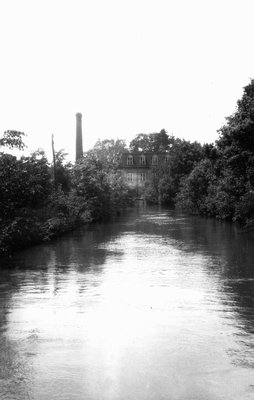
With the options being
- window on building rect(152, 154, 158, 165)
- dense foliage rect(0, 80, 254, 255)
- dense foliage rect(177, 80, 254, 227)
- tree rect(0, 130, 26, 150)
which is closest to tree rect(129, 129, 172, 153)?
window on building rect(152, 154, 158, 165)

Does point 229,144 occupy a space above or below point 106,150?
below

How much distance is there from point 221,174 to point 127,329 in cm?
3139

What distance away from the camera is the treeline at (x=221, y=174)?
1096 inches

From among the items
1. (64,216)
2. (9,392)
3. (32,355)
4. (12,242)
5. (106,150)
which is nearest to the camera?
(9,392)

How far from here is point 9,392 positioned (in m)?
6.63

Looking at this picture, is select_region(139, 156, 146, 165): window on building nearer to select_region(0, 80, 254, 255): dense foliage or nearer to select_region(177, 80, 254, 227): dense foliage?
select_region(0, 80, 254, 255): dense foliage

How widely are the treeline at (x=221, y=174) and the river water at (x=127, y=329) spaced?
9.32 meters

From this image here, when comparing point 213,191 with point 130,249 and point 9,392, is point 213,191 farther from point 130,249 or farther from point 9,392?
point 9,392

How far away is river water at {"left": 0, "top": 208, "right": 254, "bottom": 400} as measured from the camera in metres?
6.85

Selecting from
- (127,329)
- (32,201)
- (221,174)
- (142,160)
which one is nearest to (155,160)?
(142,160)

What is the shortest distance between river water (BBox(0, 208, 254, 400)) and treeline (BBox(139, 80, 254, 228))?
932 centimetres

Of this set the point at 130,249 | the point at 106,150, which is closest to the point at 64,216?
the point at 130,249

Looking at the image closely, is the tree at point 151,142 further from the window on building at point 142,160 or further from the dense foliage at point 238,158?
the dense foliage at point 238,158

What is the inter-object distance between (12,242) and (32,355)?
14332mm
